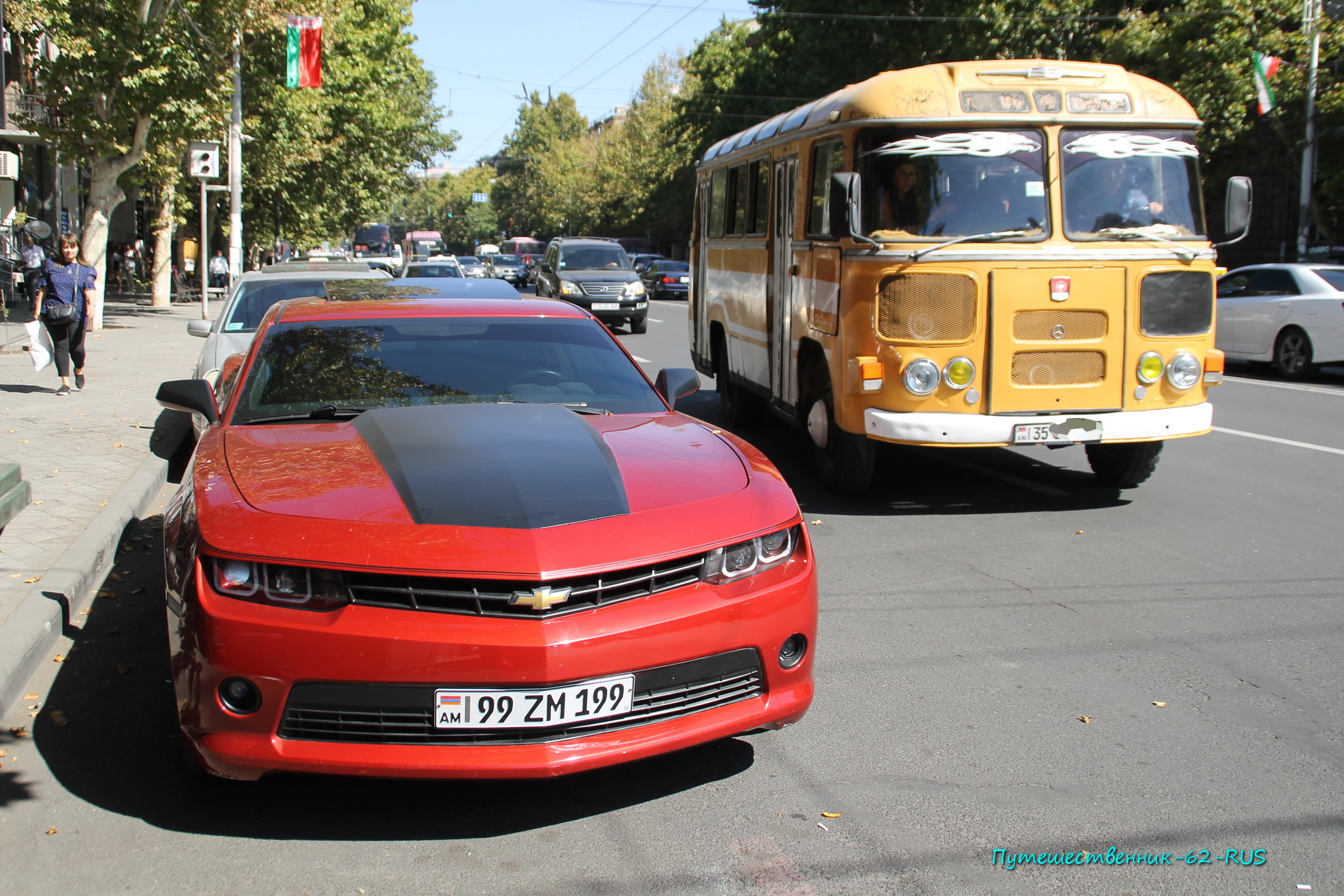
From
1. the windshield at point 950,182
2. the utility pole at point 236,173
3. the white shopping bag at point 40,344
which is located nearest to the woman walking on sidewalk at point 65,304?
the white shopping bag at point 40,344

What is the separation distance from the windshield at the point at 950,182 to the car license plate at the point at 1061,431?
1.19 metres

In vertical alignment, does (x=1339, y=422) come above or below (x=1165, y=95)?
below

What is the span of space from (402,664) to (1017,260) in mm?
5526

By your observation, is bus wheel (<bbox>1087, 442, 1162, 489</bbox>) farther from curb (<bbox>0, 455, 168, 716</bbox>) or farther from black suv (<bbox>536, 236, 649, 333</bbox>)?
black suv (<bbox>536, 236, 649, 333</bbox>)

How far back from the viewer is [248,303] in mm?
10750

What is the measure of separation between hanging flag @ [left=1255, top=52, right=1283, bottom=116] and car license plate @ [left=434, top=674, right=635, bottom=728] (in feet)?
80.5

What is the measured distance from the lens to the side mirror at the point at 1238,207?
8016 millimetres

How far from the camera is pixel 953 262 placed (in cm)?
755

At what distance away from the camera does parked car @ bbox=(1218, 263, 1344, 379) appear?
636 inches

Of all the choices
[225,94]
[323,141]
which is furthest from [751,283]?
[323,141]

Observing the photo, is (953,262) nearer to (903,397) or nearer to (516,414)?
(903,397)

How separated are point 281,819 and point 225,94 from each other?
900 inches

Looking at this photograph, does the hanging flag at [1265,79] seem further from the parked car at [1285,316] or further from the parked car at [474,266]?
the parked car at [474,266]

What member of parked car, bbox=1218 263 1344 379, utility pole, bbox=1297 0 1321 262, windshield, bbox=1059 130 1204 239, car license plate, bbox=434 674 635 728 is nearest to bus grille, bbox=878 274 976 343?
windshield, bbox=1059 130 1204 239
